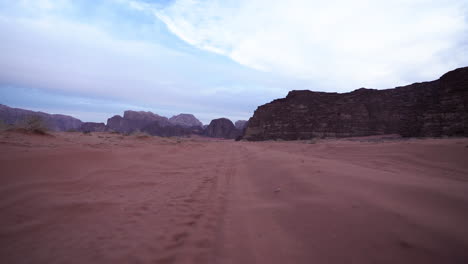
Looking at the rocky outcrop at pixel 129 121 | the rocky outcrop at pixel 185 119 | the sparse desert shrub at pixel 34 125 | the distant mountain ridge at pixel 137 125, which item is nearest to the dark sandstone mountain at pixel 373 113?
the sparse desert shrub at pixel 34 125

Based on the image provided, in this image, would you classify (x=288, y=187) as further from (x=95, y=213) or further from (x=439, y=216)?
(x=95, y=213)

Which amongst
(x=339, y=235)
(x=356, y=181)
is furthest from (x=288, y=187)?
(x=339, y=235)

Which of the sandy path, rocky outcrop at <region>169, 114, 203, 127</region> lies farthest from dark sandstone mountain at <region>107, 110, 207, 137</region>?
the sandy path

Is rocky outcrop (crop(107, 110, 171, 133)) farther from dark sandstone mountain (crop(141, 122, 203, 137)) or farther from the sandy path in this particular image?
the sandy path

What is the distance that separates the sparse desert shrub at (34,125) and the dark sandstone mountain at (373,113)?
22.9m

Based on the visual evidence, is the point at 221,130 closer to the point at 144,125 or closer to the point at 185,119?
the point at 144,125

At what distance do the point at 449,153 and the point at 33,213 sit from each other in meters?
7.01

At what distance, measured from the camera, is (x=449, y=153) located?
4.20 meters

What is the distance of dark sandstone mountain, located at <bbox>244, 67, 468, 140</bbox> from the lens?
595 inches

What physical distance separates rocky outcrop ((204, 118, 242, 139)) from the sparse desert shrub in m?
64.9

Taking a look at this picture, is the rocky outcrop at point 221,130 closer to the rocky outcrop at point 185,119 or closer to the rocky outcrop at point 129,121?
the rocky outcrop at point 129,121

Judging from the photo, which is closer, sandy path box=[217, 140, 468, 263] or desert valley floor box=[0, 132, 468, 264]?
sandy path box=[217, 140, 468, 263]

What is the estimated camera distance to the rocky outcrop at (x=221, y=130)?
72.5 m

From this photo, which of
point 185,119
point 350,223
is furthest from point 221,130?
point 350,223
